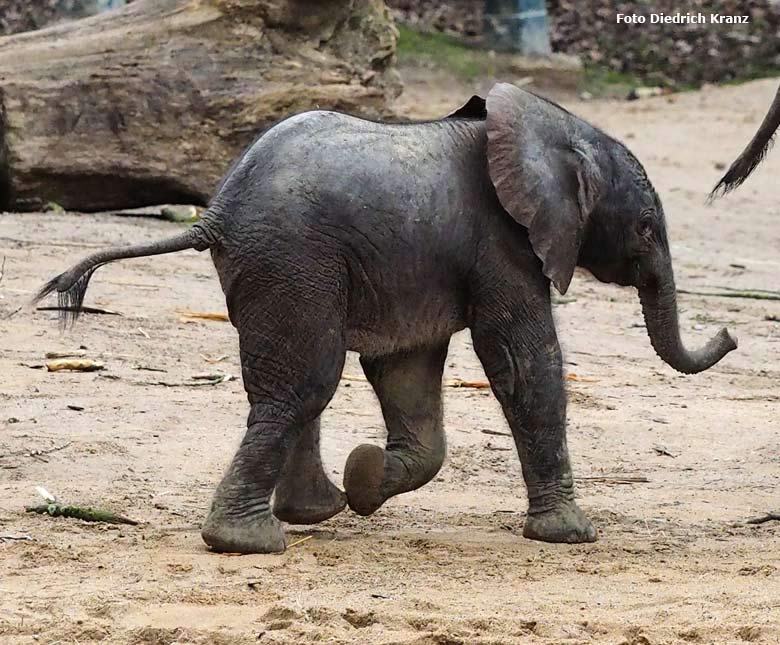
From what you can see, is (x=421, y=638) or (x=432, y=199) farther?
(x=432, y=199)

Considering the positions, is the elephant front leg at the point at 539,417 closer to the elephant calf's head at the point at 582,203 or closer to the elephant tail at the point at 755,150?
the elephant calf's head at the point at 582,203

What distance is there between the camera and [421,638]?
439 centimetres

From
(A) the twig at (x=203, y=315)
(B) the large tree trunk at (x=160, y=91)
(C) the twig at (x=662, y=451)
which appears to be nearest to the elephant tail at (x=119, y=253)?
(C) the twig at (x=662, y=451)

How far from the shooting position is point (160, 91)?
1124 cm

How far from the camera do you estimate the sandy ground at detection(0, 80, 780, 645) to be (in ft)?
15.0

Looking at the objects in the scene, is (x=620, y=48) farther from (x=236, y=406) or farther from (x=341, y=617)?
(x=341, y=617)

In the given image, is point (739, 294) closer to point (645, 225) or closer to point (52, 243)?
point (52, 243)

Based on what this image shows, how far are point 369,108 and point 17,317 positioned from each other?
158 inches

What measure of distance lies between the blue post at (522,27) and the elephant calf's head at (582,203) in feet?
55.2

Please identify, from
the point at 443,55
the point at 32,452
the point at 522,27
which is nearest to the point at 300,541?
the point at 32,452

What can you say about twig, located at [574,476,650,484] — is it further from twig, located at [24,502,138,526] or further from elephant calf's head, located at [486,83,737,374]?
twig, located at [24,502,138,526]

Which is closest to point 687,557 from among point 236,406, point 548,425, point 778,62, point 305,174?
point 548,425

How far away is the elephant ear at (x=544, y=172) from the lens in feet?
18.3

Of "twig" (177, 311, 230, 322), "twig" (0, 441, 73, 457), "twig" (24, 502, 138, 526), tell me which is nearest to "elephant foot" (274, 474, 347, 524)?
"twig" (24, 502, 138, 526)
